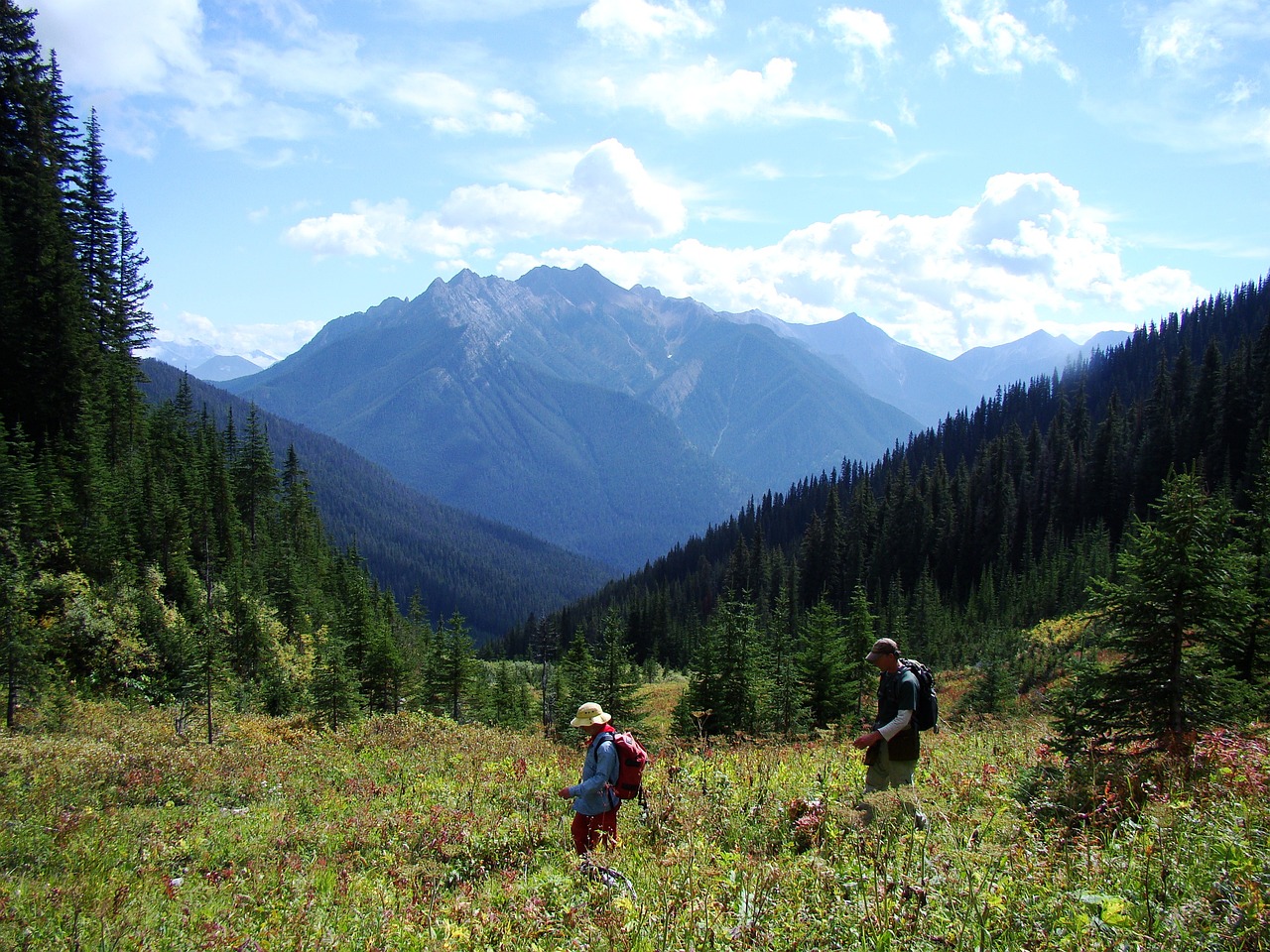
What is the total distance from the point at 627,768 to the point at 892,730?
2611 mm

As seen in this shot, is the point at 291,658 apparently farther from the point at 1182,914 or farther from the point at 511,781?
the point at 1182,914

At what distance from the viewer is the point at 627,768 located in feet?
21.8

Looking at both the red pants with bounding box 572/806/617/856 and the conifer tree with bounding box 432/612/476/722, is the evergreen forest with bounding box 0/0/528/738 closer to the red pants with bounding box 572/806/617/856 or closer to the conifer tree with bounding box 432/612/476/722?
the conifer tree with bounding box 432/612/476/722

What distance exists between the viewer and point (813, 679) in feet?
82.9

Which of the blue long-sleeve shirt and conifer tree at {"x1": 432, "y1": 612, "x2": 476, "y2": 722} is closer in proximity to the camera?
the blue long-sleeve shirt

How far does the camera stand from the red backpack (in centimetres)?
661

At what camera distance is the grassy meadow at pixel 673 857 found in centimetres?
420

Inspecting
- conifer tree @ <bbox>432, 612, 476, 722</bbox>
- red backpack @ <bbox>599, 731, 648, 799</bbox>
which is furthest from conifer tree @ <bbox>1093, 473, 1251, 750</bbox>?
conifer tree @ <bbox>432, 612, 476, 722</bbox>

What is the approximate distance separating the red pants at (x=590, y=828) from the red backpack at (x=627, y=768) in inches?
11.3

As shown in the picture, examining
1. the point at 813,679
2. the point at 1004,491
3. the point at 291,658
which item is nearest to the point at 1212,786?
the point at 813,679

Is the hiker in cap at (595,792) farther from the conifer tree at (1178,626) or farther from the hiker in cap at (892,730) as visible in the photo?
the conifer tree at (1178,626)

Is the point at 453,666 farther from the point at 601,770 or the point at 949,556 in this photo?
the point at 949,556

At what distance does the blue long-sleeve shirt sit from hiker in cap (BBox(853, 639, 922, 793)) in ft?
7.98

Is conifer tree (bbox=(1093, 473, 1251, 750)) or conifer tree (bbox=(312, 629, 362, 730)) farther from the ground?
conifer tree (bbox=(1093, 473, 1251, 750))
